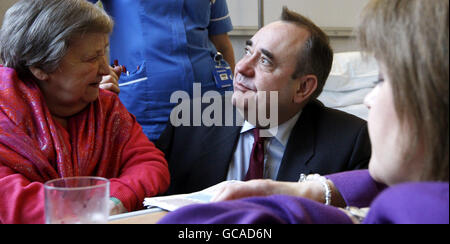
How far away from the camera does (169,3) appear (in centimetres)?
200

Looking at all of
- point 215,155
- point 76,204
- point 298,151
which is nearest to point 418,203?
point 76,204

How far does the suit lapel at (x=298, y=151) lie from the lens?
1.62m

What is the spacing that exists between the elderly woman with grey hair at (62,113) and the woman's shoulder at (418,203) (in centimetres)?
91

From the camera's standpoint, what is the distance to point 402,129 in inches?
24.7

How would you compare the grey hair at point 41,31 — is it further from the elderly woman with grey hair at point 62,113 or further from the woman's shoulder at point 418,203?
the woman's shoulder at point 418,203

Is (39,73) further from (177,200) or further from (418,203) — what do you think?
(418,203)

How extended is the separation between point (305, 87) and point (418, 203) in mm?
1343

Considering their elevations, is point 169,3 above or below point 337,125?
above

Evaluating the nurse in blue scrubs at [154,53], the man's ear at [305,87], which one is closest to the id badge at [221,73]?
the nurse in blue scrubs at [154,53]

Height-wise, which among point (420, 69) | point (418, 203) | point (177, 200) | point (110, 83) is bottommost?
point (177, 200)

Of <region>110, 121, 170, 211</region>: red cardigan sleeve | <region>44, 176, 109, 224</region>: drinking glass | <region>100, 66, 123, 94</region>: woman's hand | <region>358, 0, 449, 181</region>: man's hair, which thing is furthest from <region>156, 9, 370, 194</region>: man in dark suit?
<region>358, 0, 449, 181</region>: man's hair

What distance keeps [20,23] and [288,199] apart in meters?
1.05
